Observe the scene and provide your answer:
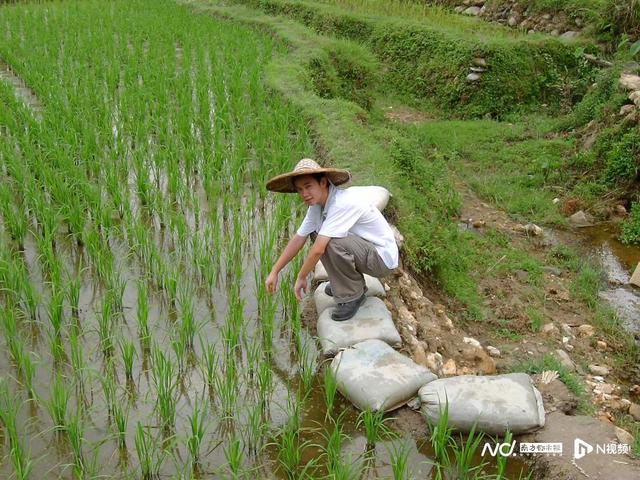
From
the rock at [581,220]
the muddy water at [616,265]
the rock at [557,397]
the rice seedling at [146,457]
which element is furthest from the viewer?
the rock at [581,220]

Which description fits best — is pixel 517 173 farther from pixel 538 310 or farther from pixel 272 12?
pixel 272 12

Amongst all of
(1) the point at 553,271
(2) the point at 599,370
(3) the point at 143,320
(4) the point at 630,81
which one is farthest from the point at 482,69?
(3) the point at 143,320

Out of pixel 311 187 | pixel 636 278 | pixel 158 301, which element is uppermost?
pixel 311 187

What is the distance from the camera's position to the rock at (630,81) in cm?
536

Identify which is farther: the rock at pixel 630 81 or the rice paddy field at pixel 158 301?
the rock at pixel 630 81

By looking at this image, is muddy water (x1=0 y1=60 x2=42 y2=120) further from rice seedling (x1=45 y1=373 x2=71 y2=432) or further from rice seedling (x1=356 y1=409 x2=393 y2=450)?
rice seedling (x1=356 y1=409 x2=393 y2=450)

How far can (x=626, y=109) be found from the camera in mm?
5234

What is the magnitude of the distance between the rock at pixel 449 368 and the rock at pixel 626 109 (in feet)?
11.6

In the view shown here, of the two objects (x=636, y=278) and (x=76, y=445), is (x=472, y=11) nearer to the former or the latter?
(x=636, y=278)

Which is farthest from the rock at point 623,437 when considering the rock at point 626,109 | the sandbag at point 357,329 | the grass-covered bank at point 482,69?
the grass-covered bank at point 482,69

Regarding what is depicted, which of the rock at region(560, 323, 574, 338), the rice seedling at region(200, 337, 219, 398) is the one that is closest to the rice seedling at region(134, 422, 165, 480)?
the rice seedling at region(200, 337, 219, 398)

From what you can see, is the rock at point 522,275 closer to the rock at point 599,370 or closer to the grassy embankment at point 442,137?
the grassy embankment at point 442,137

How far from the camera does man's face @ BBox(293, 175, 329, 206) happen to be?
8.52 feet

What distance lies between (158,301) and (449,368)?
1421 millimetres
